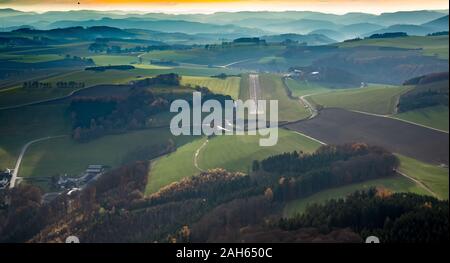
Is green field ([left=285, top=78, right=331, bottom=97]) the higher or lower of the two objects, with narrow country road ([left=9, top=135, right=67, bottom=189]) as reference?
higher

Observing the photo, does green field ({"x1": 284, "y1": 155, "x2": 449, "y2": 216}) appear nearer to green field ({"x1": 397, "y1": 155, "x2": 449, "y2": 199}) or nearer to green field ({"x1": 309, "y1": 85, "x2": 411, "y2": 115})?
green field ({"x1": 397, "y1": 155, "x2": 449, "y2": 199})

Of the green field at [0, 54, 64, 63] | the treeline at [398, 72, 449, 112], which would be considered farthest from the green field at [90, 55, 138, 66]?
the treeline at [398, 72, 449, 112]

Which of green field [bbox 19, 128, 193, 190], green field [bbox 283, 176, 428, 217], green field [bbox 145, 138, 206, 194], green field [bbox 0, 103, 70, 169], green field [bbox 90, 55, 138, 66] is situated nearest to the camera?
green field [bbox 283, 176, 428, 217]

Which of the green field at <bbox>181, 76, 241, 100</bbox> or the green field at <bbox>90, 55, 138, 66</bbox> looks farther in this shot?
the green field at <bbox>90, 55, 138, 66</bbox>

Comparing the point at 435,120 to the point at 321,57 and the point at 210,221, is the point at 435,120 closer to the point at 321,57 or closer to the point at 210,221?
the point at 210,221

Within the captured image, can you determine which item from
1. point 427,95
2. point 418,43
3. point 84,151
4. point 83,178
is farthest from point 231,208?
point 418,43

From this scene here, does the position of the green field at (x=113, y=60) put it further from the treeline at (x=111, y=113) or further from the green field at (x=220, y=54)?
the treeline at (x=111, y=113)

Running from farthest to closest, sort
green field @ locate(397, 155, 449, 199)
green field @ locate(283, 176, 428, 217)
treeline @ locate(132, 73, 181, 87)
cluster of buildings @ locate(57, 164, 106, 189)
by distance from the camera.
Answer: treeline @ locate(132, 73, 181, 87) → cluster of buildings @ locate(57, 164, 106, 189) → green field @ locate(283, 176, 428, 217) → green field @ locate(397, 155, 449, 199)
